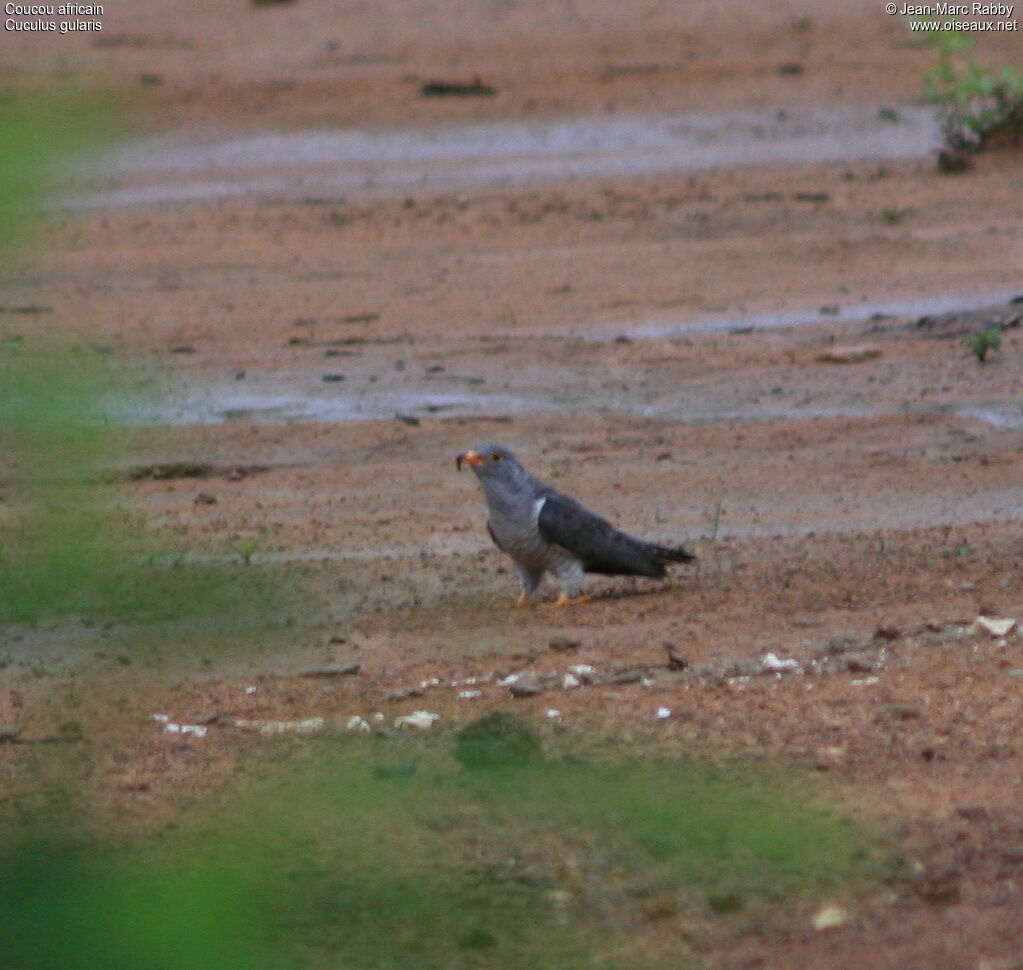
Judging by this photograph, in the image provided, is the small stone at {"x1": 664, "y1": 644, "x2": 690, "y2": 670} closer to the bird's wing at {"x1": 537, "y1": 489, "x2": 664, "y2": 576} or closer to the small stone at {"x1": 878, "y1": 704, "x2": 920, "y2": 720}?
the small stone at {"x1": 878, "y1": 704, "x2": 920, "y2": 720}

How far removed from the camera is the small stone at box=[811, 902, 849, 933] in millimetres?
2506

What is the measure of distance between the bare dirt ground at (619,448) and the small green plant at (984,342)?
117mm

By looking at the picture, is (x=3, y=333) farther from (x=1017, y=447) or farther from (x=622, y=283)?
(x=622, y=283)

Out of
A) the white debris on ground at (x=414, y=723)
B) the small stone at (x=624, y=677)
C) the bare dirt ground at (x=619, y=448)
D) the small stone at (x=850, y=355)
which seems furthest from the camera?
the small stone at (x=850, y=355)

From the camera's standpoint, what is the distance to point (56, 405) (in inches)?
32.4

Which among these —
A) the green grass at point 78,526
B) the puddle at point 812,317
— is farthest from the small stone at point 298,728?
the puddle at point 812,317

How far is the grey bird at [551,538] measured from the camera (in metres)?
6.42

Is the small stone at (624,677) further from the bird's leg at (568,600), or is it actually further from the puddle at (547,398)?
the puddle at (547,398)

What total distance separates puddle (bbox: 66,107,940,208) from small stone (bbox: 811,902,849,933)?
47.7 ft

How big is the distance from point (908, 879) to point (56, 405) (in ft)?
8.54

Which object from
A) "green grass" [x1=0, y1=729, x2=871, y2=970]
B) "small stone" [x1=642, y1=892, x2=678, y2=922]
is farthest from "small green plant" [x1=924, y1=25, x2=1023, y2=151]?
"green grass" [x1=0, y1=729, x2=871, y2=970]

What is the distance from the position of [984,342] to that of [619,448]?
7.24 ft

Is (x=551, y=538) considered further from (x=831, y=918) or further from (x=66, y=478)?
(x=66, y=478)

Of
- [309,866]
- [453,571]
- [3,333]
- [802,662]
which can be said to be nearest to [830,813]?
[309,866]
